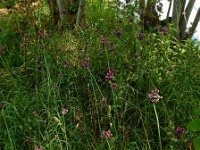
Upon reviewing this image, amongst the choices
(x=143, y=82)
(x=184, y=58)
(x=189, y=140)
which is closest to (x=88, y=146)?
(x=189, y=140)

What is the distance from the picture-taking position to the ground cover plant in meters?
3.29

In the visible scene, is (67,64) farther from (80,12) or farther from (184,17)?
(184,17)

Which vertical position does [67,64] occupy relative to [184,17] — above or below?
below

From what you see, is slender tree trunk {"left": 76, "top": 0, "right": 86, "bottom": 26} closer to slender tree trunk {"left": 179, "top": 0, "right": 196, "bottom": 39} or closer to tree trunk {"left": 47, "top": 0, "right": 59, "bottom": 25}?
tree trunk {"left": 47, "top": 0, "right": 59, "bottom": 25}

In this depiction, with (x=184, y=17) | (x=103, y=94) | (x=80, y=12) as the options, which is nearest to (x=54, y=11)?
(x=80, y=12)

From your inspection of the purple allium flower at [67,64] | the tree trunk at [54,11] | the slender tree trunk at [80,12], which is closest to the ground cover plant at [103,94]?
the purple allium flower at [67,64]

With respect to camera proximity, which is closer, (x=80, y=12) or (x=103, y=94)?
(x=103, y=94)

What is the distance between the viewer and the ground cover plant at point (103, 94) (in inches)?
129

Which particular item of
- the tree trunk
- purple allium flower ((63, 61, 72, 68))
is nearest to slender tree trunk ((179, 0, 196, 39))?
the tree trunk

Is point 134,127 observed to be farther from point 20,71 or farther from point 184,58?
point 20,71

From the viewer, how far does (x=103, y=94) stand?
3934mm

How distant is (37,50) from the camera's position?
4766 mm

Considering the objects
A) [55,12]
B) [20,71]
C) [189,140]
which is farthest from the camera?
[55,12]

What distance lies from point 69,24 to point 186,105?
9.65ft
